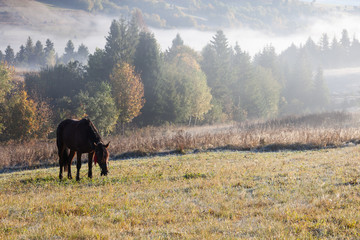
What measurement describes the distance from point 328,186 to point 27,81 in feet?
179

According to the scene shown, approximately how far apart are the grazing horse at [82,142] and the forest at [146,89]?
22.6 m

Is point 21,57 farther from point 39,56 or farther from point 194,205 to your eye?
point 194,205

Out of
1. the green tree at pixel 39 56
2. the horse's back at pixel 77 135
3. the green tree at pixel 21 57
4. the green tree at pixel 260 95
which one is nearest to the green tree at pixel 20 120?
the horse's back at pixel 77 135

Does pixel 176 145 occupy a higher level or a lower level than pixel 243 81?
lower

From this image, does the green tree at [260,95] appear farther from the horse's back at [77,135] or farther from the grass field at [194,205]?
the horse's back at [77,135]

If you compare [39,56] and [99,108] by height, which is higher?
[39,56]

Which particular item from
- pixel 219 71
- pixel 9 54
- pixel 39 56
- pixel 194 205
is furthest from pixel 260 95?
pixel 9 54

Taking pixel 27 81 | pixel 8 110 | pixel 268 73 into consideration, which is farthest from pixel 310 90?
pixel 8 110

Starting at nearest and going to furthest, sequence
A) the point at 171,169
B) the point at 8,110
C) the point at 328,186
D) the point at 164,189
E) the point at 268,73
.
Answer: the point at 328,186, the point at 164,189, the point at 171,169, the point at 8,110, the point at 268,73

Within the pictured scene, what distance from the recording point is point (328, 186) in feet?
27.9

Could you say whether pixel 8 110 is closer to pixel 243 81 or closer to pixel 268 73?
pixel 243 81

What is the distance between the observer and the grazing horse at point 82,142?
11.1 m

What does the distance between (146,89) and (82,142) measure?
4030 centimetres

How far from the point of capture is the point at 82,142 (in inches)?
459
